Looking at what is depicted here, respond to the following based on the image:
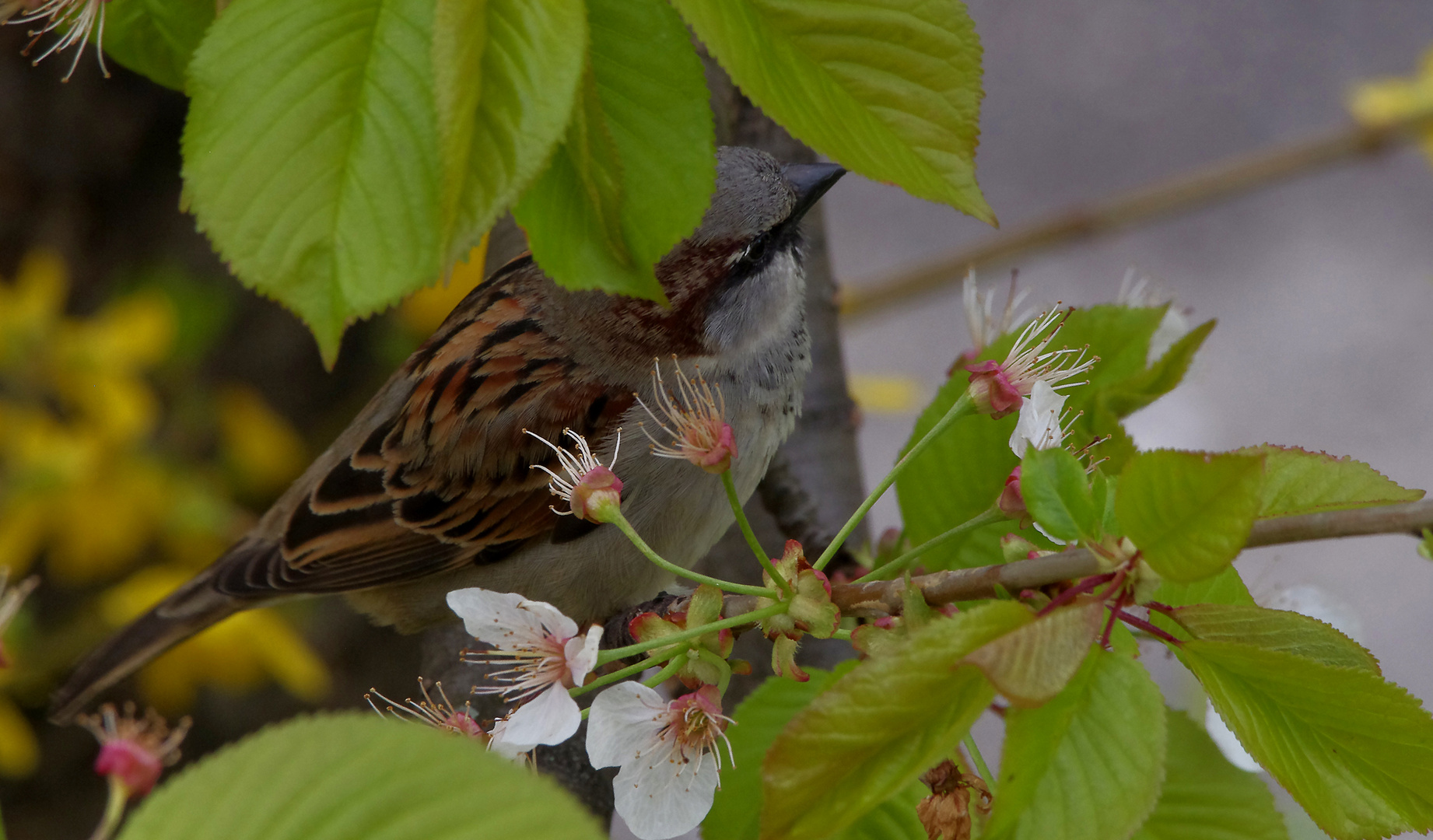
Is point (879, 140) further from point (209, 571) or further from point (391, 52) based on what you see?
point (209, 571)

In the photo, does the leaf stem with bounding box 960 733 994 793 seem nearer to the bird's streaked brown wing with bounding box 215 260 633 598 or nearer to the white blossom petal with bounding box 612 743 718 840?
the white blossom petal with bounding box 612 743 718 840

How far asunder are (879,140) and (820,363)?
0.80 meters

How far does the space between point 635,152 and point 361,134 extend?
146 mm

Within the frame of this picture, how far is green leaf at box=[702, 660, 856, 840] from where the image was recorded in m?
0.78

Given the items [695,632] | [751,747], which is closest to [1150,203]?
[751,747]

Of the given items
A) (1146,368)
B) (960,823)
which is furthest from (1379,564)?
(960,823)

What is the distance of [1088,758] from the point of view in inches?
22.3

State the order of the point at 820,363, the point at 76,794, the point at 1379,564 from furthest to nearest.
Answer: the point at 1379,564
the point at 76,794
the point at 820,363

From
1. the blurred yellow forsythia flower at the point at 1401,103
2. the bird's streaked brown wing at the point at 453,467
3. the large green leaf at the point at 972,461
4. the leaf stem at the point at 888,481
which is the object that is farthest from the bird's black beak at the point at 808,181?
the blurred yellow forsythia flower at the point at 1401,103

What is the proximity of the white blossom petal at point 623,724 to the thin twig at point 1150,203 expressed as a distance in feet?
3.98

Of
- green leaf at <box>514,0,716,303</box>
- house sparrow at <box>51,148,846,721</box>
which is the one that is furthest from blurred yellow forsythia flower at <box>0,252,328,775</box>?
green leaf at <box>514,0,716,303</box>

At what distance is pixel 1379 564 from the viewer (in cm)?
378

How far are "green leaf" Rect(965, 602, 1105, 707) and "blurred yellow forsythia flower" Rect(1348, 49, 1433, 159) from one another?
1.77 meters

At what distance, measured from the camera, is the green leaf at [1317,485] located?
0.64m
